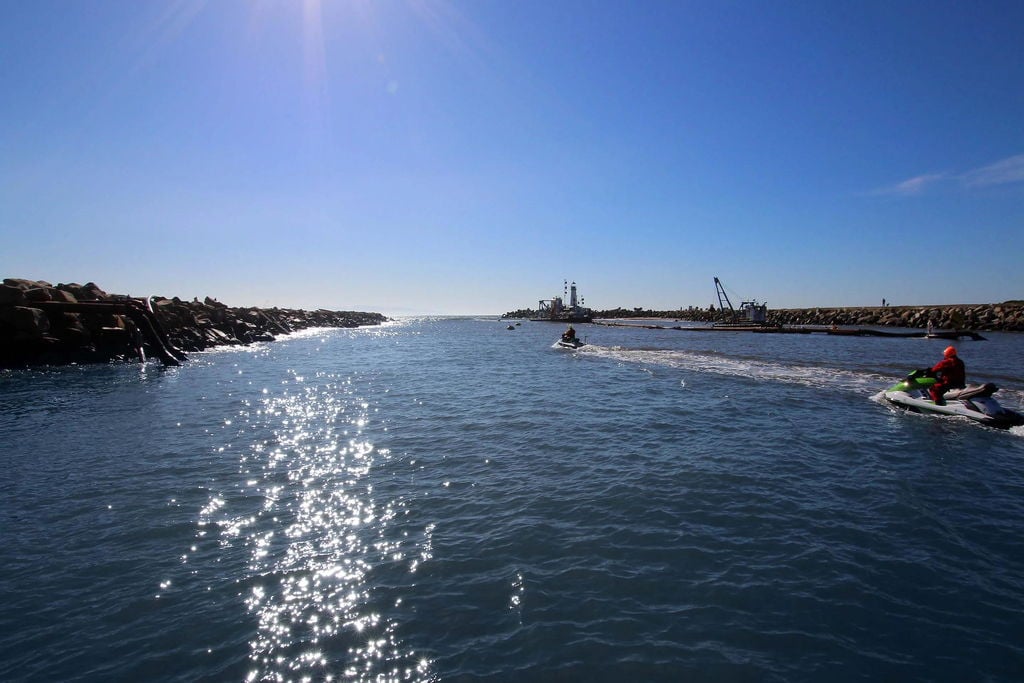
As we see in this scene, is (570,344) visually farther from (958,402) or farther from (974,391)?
(974,391)

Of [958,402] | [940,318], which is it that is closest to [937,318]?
[940,318]

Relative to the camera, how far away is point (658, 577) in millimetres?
6555

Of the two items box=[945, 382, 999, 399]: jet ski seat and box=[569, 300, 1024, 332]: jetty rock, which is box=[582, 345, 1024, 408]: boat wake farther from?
box=[569, 300, 1024, 332]: jetty rock

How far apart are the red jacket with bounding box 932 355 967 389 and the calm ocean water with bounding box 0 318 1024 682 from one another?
2.48 m

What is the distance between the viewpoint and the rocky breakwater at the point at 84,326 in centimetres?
2686

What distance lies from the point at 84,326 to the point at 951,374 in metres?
48.3

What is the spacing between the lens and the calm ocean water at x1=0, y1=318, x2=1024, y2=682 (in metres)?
A: 5.08

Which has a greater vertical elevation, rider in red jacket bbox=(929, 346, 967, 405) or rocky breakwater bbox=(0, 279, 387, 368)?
rocky breakwater bbox=(0, 279, 387, 368)

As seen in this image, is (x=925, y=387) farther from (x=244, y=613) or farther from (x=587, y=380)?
(x=244, y=613)

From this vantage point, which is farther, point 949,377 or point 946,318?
point 946,318

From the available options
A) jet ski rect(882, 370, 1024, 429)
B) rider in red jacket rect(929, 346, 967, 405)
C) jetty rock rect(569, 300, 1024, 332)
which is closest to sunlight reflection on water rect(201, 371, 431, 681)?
jet ski rect(882, 370, 1024, 429)

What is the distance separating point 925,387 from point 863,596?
16946mm

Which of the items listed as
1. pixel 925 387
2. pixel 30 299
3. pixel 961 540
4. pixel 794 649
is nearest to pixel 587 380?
pixel 925 387

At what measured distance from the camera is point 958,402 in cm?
1650
